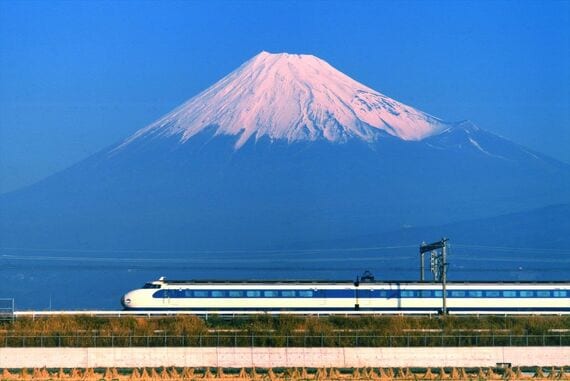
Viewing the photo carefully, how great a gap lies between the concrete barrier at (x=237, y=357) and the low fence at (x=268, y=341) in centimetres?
78

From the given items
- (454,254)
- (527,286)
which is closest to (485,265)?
(454,254)

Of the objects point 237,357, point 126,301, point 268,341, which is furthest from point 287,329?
point 126,301

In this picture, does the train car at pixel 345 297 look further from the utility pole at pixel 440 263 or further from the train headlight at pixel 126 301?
the utility pole at pixel 440 263

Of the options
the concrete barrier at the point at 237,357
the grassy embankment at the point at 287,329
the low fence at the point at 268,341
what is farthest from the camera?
the grassy embankment at the point at 287,329

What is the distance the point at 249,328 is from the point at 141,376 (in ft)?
30.7

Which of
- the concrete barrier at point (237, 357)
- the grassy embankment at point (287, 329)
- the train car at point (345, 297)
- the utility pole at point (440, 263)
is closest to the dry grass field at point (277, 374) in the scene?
the concrete barrier at point (237, 357)

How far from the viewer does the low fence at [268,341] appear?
58219mm

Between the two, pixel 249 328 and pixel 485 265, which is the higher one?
pixel 485 265

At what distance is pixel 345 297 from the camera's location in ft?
236

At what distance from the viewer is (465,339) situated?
59625 mm

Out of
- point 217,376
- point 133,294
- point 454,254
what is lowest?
point 217,376

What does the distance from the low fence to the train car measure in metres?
11.9

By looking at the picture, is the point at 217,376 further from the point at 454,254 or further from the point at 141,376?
the point at 454,254

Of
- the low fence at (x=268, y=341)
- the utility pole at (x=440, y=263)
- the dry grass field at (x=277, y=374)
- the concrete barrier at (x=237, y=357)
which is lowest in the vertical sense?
the dry grass field at (x=277, y=374)
